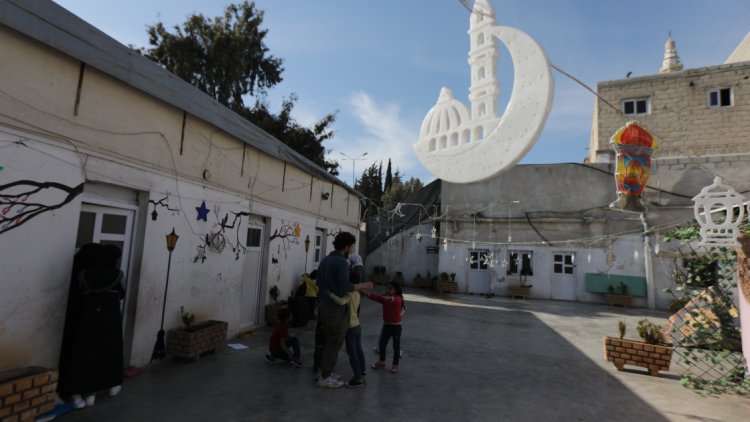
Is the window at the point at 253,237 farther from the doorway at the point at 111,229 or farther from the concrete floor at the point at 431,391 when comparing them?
the doorway at the point at 111,229

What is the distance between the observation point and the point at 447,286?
1738 centimetres

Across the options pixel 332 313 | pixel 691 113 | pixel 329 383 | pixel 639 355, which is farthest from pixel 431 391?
pixel 691 113

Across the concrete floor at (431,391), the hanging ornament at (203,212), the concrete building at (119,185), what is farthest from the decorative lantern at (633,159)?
the hanging ornament at (203,212)

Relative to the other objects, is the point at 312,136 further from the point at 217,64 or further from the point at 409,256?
the point at 409,256

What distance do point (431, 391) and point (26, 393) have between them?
13.8 feet

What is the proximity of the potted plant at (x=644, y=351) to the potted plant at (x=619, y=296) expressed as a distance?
1009 centimetres

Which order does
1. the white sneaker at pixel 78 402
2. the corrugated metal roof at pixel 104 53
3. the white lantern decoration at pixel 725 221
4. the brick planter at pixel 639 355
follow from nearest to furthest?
the corrugated metal roof at pixel 104 53 < the white sneaker at pixel 78 402 < the white lantern decoration at pixel 725 221 < the brick planter at pixel 639 355

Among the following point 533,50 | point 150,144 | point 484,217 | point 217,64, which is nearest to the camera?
point 533,50

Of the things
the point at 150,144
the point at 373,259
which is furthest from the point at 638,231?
the point at 150,144

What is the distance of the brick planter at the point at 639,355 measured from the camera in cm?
598

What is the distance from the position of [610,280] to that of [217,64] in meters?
20.6

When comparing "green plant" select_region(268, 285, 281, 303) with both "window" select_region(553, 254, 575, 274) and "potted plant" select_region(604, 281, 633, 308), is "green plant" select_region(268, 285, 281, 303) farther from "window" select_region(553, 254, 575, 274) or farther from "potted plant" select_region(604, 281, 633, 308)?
"potted plant" select_region(604, 281, 633, 308)

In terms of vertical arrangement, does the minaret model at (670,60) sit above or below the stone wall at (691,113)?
above

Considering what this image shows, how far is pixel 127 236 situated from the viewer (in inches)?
207
